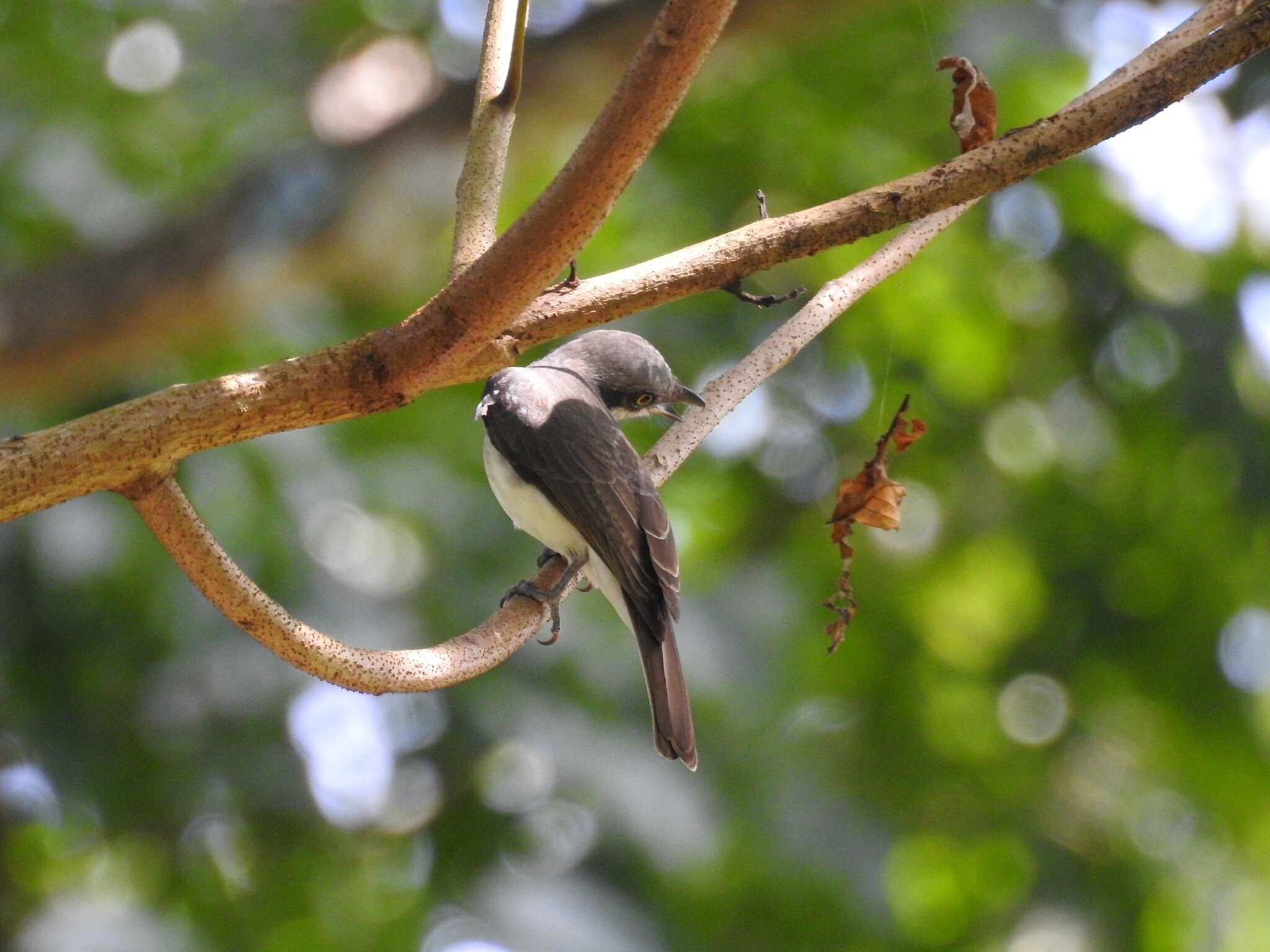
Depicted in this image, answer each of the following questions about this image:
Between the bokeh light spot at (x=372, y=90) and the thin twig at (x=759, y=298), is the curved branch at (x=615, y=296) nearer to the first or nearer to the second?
the thin twig at (x=759, y=298)

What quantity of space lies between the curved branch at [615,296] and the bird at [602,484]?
1.02 m

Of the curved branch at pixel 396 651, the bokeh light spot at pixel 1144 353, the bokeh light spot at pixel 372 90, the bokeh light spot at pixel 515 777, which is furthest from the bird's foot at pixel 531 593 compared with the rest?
the bokeh light spot at pixel 1144 353

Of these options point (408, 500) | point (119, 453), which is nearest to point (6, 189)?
point (408, 500)

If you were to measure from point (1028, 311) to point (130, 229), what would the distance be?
4.32 metres

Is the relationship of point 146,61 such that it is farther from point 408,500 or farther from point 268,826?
point 268,826

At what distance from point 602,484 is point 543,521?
11.6 inches

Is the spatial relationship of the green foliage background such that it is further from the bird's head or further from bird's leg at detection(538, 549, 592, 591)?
the bird's head

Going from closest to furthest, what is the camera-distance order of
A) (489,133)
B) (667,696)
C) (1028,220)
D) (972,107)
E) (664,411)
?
(489,133), (972,107), (667,696), (664,411), (1028,220)

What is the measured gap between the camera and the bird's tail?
11.3 ft

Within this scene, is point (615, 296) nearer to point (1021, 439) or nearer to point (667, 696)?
point (667, 696)

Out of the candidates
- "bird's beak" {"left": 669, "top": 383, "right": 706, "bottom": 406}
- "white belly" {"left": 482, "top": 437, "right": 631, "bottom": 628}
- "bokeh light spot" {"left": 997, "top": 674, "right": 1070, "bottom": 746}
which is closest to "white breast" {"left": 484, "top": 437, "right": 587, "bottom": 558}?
"white belly" {"left": 482, "top": 437, "right": 631, "bottom": 628}

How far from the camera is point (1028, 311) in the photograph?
6.90 meters

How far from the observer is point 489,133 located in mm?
2887

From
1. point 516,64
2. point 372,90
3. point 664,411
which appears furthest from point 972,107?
point 372,90
